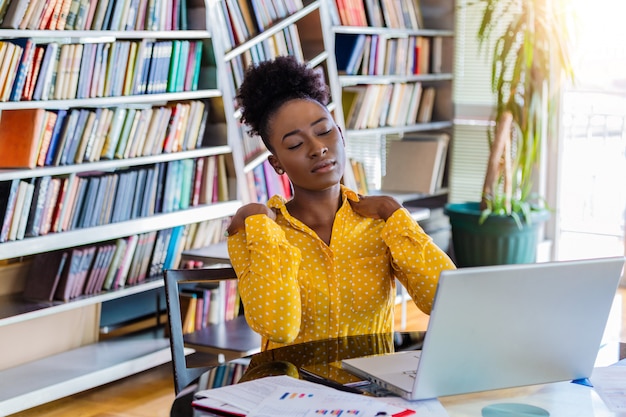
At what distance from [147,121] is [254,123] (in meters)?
1.52

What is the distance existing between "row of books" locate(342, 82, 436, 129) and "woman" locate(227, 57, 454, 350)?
8.89 ft

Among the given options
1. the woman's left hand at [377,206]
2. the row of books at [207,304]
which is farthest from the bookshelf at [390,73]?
the woman's left hand at [377,206]

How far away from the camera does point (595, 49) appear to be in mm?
5156

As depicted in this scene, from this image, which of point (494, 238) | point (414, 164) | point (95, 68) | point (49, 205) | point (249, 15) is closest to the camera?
point (49, 205)

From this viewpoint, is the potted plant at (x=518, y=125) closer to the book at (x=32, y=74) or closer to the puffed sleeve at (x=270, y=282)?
the book at (x=32, y=74)

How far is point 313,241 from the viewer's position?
2.01 m

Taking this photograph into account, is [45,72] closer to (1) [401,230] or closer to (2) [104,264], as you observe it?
(2) [104,264]

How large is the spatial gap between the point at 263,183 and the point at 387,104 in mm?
1211

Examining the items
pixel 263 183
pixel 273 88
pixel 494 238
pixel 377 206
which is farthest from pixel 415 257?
pixel 494 238

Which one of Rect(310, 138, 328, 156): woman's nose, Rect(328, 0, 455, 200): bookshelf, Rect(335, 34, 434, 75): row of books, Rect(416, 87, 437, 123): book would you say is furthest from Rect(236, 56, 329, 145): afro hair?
Rect(416, 87, 437, 123): book

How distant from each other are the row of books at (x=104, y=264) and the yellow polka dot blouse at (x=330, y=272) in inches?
57.9

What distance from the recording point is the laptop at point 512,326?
1.34 metres

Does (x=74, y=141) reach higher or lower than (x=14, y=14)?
lower

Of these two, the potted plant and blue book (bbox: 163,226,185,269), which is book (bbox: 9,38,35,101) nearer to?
blue book (bbox: 163,226,185,269)
